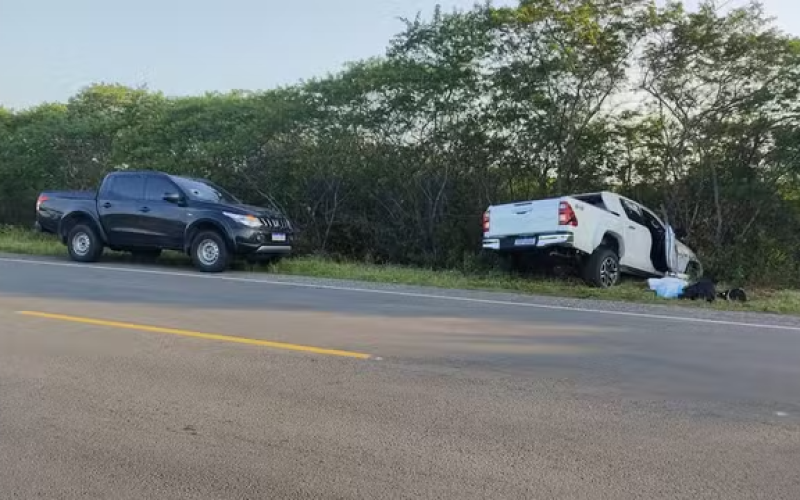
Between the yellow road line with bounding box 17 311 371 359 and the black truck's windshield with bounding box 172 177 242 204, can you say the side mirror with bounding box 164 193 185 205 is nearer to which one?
the black truck's windshield with bounding box 172 177 242 204

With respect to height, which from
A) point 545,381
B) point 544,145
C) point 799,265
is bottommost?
point 545,381

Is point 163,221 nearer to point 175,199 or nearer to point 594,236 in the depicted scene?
point 175,199

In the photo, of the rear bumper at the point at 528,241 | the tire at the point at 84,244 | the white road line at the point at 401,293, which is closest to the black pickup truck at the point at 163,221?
the tire at the point at 84,244

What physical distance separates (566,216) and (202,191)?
7445 mm

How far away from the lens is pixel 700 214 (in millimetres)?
15773

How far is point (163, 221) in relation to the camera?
1462 cm

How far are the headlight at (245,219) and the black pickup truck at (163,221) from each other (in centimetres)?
2

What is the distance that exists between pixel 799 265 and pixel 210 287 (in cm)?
1149

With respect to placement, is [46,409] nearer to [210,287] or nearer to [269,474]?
[269,474]

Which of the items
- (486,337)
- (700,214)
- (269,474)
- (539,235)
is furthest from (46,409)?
(700,214)

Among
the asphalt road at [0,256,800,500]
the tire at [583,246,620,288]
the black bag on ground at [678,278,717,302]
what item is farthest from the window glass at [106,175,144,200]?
the black bag on ground at [678,278,717,302]

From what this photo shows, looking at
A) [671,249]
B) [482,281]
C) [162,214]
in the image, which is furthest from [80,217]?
[671,249]

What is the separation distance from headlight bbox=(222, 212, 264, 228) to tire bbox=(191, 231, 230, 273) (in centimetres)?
45

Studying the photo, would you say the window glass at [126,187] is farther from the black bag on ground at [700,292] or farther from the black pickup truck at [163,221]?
the black bag on ground at [700,292]
